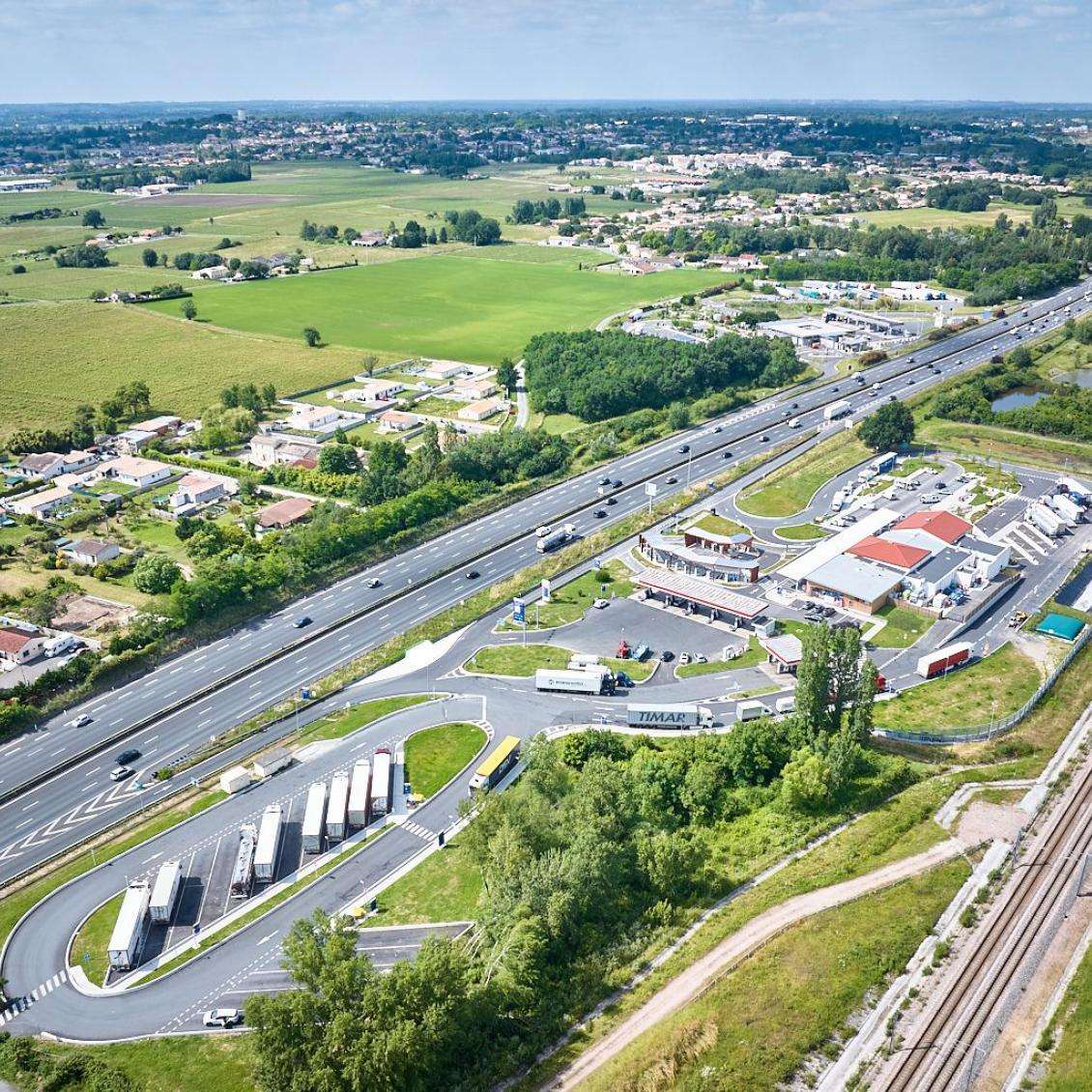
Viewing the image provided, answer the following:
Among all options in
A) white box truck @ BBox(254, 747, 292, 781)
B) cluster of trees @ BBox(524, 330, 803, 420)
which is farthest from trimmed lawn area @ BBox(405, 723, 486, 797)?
cluster of trees @ BBox(524, 330, 803, 420)

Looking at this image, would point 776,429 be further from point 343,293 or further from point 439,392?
point 343,293

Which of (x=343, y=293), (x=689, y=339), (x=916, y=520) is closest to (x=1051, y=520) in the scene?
(x=916, y=520)

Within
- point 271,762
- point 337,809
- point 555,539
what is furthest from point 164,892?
point 555,539

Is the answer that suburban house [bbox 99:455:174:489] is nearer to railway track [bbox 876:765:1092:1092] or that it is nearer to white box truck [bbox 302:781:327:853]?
white box truck [bbox 302:781:327:853]

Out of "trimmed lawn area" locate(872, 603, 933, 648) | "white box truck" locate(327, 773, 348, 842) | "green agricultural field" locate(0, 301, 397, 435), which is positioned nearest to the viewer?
"white box truck" locate(327, 773, 348, 842)

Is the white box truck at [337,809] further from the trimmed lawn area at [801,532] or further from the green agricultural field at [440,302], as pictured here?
the green agricultural field at [440,302]
